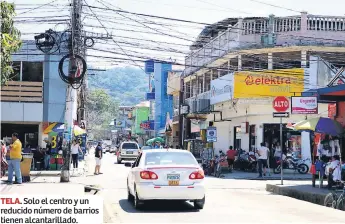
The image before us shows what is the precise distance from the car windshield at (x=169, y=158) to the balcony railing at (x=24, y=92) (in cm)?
1875

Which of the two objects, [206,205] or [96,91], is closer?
[206,205]

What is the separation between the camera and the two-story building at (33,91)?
31.4m

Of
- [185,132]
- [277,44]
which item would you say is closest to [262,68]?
[277,44]

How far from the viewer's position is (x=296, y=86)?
1323 inches

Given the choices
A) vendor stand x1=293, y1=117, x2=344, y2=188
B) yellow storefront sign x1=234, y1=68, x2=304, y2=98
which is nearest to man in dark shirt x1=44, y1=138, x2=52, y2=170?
yellow storefront sign x1=234, y1=68, x2=304, y2=98

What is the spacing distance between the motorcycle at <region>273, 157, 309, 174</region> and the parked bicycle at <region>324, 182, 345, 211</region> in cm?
1494

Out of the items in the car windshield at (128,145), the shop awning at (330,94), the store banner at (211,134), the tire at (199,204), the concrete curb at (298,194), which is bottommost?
the concrete curb at (298,194)

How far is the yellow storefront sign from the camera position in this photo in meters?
Result: 33.5

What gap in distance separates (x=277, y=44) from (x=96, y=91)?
9916cm

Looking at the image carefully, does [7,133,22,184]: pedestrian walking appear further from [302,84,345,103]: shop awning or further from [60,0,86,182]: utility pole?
[302,84,345,103]: shop awning

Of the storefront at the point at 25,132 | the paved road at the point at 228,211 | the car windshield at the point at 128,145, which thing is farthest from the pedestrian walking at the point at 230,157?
the car windshield at the point at 128,145

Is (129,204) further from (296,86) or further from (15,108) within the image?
(296,86)

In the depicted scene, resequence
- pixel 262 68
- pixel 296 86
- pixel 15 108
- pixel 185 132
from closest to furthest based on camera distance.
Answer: pixel 15 108 < pixel 296 86 < pixel 262 68 < pixel 185 132

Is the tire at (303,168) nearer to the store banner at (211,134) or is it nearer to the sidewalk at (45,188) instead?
the store banner at (211,134)
